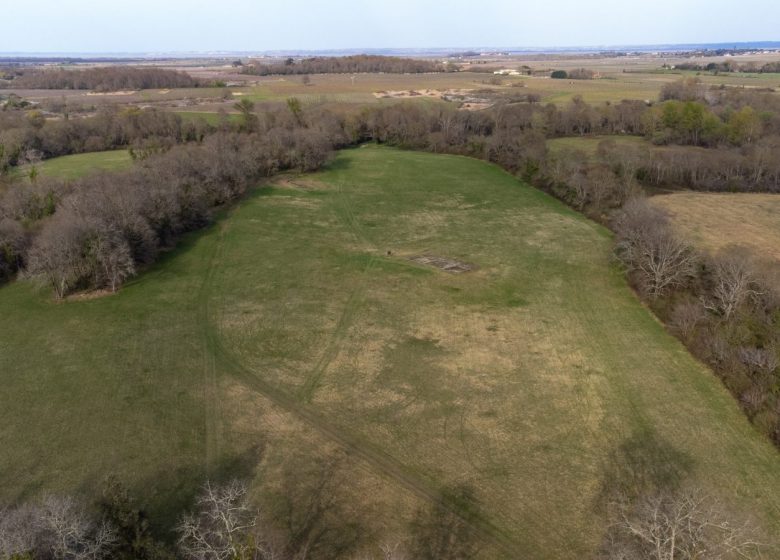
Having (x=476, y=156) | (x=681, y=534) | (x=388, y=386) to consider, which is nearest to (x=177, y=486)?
(x=388, y=386)

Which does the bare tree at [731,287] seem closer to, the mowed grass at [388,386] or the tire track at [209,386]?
the mowed grass at [388,386]

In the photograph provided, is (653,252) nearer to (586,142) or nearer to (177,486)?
(177,486)

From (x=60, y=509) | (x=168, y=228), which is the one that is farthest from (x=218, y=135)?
(x=60, y=509)

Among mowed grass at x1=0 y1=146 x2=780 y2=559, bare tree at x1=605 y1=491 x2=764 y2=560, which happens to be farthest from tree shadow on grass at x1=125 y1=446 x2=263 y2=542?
bare tree at x1=605 y1=491 x2=764 y2=560

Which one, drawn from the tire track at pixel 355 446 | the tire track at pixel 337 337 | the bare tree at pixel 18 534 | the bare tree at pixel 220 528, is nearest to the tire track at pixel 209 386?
the tire track at pixel 355 446

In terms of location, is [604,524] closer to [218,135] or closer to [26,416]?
[26,416]
